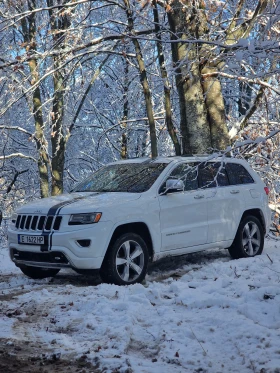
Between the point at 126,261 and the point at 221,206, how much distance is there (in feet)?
7.36

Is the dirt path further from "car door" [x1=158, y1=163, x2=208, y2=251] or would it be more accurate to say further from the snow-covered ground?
"car door" [x1=158, y1=163, x2=208, y2=251]

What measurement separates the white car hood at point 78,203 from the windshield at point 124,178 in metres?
0.29

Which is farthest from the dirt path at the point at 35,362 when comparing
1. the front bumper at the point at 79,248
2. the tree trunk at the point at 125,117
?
the tree trunk at the point at 125,117

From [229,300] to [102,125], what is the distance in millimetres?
17721

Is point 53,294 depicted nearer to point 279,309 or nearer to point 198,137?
point 279,309

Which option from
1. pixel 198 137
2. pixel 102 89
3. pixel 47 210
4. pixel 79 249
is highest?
pixel 102 89

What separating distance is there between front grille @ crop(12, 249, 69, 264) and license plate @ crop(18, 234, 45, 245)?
0.15 meters

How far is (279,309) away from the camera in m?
6.22

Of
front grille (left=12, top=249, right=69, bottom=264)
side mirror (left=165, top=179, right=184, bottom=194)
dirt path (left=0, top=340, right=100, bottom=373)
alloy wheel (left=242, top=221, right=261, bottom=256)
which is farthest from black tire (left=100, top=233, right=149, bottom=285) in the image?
dirt path (left=0, top=340, right=100, bottom=373)

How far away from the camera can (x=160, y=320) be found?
6.17 m

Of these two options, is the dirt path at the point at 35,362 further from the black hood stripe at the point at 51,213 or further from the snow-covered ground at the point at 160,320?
the black hood stripe at the point at 51,213

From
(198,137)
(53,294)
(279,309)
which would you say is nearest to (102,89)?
(198,137)

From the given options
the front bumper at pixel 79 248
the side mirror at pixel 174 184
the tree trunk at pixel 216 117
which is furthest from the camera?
the tree trunk at pixel 216 117

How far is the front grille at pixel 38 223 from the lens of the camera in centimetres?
816
